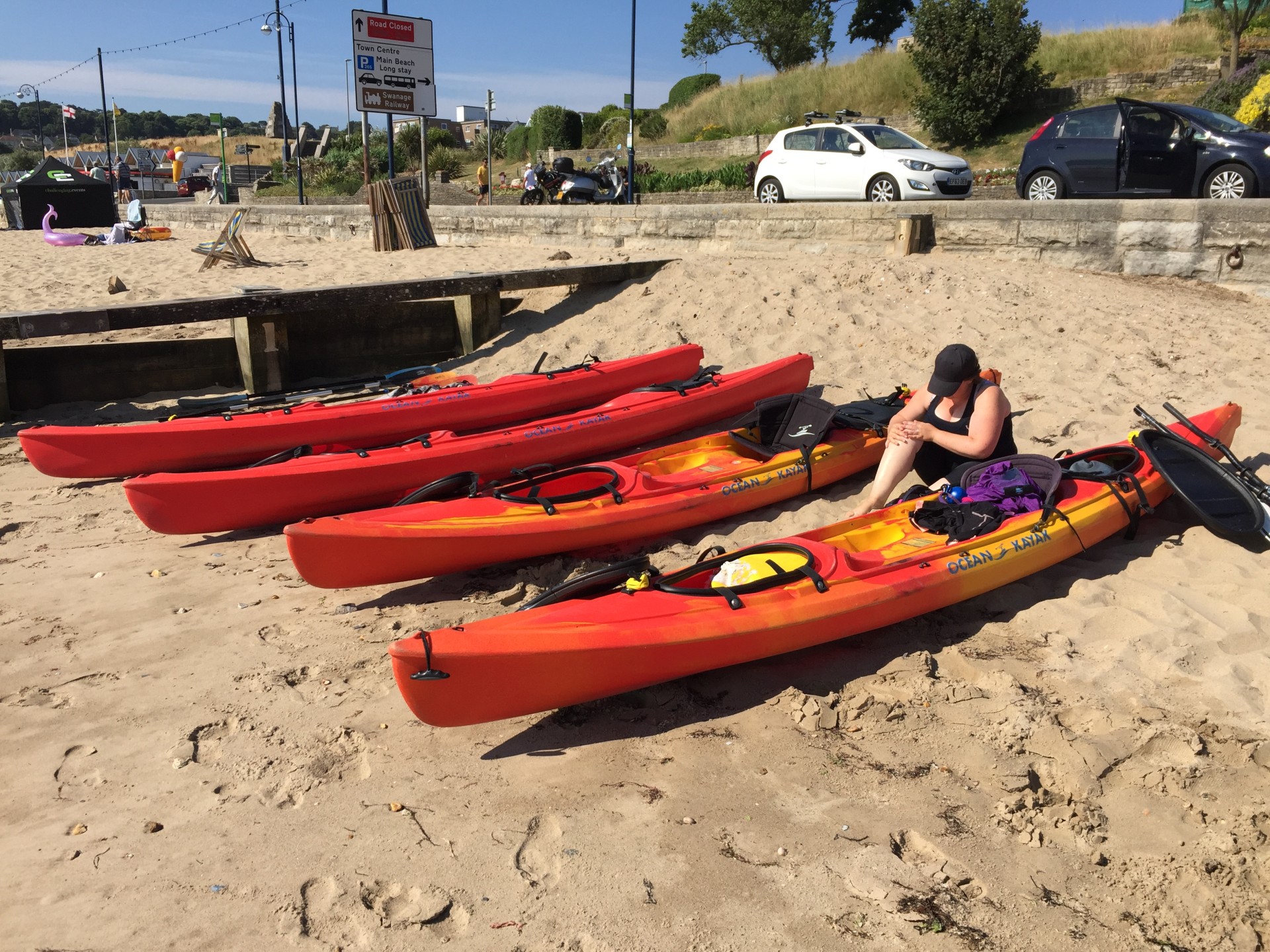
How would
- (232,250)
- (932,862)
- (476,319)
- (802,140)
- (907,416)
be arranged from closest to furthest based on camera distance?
(932,862), (907,416), (476,319), (802,140), (232,250)

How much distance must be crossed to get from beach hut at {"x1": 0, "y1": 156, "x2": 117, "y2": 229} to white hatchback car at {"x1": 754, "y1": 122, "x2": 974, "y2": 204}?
16.3m

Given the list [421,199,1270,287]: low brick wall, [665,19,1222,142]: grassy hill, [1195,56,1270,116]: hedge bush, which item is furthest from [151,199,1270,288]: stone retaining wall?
[665,19,1222,142]: grassy hill

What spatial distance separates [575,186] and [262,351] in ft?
33.8

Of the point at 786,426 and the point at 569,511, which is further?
the point at 786,426

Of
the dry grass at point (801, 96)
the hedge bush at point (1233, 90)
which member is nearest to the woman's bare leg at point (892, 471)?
the hedge bush at point (1233, 90)

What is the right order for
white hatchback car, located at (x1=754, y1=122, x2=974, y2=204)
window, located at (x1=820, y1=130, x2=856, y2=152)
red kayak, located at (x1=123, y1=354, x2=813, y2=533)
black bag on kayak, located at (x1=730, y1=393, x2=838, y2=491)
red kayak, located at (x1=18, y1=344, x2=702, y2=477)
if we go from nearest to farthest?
red kayak, located at (x1=123, y1=354, x2=813, y2=533), black bag on kayak, located at (x1=730, y1=393, x2=838, y2=491), red kayak, located at (x1=18, y1=344, x2=702, y2=477), white hatchback car, located at (x1=754, y1=122, x2=974, y2=204), window, located at (x1=820, y1=130, x2=856, y2=152)

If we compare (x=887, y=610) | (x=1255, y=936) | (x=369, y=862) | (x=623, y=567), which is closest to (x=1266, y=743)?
(x=1255, y=936)

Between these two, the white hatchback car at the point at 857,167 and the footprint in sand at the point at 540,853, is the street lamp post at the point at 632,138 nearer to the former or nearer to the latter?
the white hatchback car at the point at 857,167

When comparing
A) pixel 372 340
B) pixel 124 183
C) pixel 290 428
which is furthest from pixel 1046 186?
pixel 124 183

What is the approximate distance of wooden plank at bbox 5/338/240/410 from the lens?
23.8ft

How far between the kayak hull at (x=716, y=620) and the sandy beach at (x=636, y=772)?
20 centimetres

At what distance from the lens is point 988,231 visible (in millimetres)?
8602

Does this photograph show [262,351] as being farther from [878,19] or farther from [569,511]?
[878,19]

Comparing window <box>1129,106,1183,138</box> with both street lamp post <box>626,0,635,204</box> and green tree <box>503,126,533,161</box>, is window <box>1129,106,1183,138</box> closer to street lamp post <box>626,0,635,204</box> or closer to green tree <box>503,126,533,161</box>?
street lamp post <box>626,0,635,204</box>
